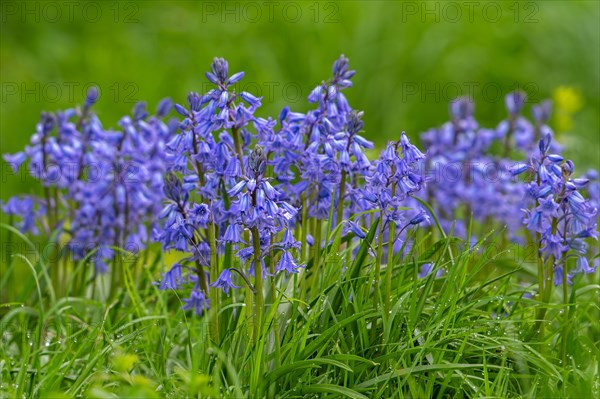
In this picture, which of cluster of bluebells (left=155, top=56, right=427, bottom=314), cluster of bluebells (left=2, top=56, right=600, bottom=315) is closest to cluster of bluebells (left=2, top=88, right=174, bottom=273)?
cluster of bluebells (left=2, top=56, right=600, bottom=315)

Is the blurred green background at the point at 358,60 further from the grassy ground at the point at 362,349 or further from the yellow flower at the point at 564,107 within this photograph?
the grassy ground at the point at 362,349

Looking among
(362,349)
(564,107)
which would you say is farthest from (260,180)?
(564,107)

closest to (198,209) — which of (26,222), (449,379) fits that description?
(449,379)

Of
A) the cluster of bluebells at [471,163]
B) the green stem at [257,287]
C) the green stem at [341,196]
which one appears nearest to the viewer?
the green stem at [257,287]

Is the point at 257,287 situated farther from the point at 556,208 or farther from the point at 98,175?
the point at 98,175

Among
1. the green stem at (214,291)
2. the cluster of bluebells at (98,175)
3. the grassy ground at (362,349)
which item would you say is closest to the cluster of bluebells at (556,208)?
the grassy ground at (362,349)
